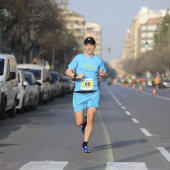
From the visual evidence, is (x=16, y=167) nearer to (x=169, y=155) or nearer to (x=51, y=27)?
(x=169, y=155)

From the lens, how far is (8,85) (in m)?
18.3

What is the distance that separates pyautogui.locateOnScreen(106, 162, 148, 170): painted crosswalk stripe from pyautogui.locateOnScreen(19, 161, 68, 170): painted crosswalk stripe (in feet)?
2.32

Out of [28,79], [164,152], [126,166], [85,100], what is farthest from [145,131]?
[28,79]

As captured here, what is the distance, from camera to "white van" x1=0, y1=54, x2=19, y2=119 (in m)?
17.7

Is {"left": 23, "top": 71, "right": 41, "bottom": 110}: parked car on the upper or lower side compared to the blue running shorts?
lower

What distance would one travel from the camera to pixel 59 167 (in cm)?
860

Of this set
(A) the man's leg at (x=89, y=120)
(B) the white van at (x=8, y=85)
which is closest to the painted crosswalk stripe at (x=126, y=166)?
(A) the man's leg at (x=89, y=120)

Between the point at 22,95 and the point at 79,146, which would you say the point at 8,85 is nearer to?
the point at 22,95

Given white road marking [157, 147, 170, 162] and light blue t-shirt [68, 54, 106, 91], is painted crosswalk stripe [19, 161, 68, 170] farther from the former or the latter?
white road marking [157, 147, 170, 162]

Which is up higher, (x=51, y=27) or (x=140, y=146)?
(x=51, y=27)

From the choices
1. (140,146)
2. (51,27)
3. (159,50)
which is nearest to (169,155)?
(140,146)

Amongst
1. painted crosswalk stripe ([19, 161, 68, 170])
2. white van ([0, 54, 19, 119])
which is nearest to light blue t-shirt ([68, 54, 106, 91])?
painted crosswalk stripe ([19, 161, 68, 170])

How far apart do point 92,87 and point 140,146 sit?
2.05 metres

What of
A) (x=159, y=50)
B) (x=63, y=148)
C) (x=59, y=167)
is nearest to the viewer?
(x=59, y=167)
